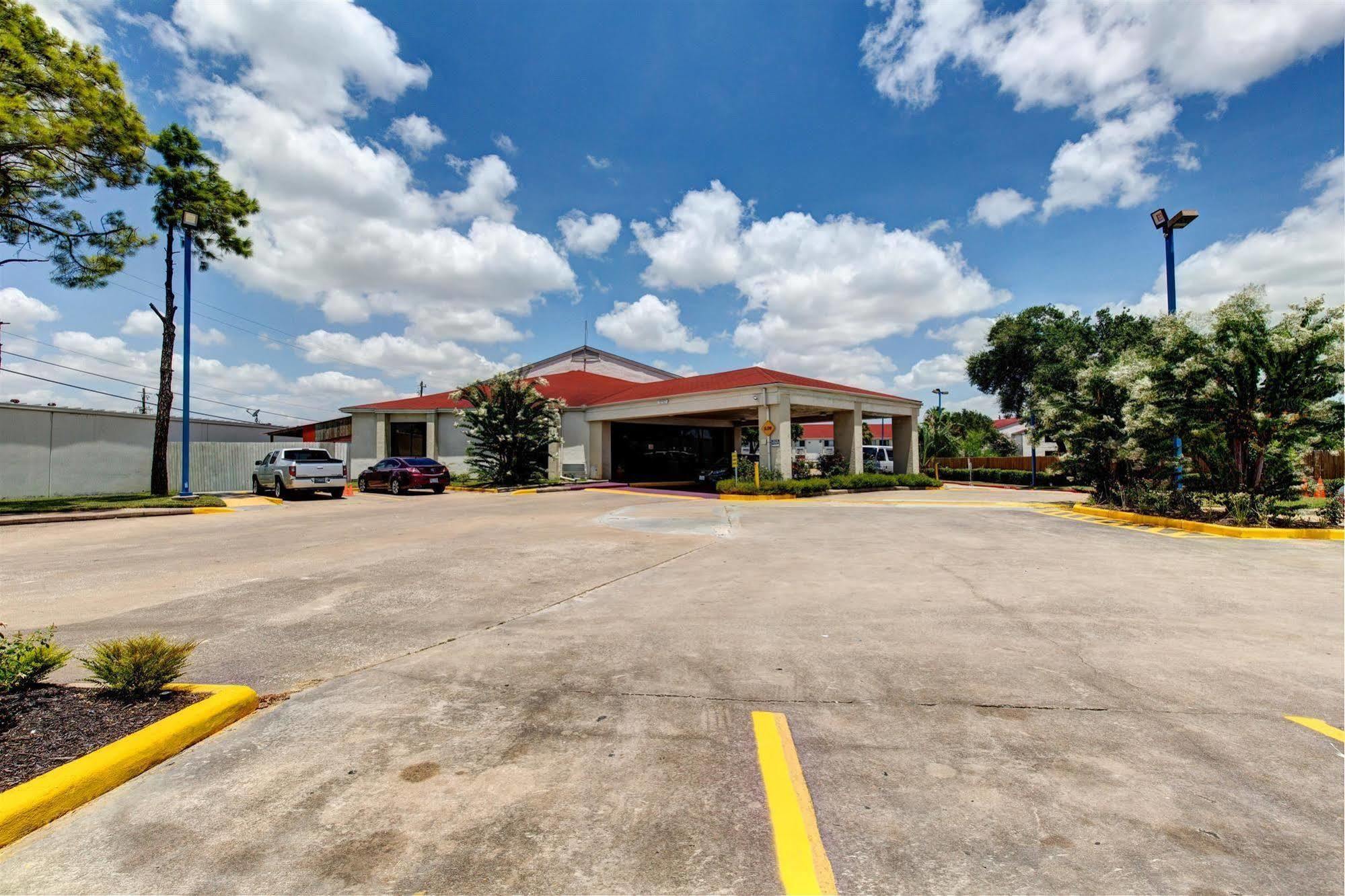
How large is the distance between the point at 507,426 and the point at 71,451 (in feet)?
46.0

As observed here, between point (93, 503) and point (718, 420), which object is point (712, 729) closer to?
point (93, 503)

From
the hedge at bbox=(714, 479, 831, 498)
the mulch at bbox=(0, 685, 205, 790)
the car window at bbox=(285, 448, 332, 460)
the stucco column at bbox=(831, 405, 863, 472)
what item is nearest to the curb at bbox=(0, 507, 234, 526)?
the car window at bbox=(285, 448, 332, 460)

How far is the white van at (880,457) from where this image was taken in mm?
34559

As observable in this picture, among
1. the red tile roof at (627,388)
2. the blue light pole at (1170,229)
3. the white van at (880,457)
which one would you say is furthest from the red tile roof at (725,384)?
the blue light pole at (1170,229)

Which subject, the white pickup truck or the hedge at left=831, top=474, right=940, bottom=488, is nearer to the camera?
the white pickup truck

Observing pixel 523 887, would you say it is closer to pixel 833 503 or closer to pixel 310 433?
pixel 833 503

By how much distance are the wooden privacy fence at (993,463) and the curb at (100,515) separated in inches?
1454

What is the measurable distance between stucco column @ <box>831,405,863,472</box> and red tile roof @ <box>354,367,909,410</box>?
105 cm

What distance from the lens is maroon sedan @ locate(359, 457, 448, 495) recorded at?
24.1m

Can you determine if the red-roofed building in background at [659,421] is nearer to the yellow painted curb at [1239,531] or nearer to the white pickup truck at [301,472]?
the white pickup truck at [301,472]

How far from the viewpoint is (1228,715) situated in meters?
3.88

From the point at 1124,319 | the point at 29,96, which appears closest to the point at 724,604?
the point at 29,96

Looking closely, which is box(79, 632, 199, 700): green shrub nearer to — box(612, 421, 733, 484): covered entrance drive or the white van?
box(612, 421, 733, 484): covered entrance drive

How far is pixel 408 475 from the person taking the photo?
24000mm
